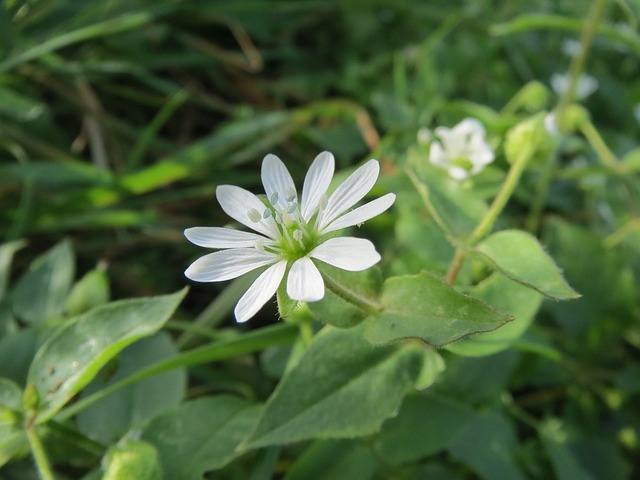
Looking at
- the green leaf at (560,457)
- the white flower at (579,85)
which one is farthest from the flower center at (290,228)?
the white flower at (579,85)

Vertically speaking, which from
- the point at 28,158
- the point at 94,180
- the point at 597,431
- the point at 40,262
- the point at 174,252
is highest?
the point at 28,158

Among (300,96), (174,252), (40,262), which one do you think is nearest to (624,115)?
(300,96)

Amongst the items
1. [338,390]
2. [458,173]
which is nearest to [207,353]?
[338,390]

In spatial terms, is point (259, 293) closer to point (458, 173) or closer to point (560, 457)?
point (458, 173)

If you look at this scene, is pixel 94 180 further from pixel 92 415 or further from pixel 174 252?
pixel 92 415

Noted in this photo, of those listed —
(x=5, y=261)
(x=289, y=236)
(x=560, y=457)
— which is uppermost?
(x=5, y=261)

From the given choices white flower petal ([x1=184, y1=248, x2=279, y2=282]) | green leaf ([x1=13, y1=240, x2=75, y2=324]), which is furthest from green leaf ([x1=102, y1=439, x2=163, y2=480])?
green leaf ([x1=13, y1=240, x2=75, y2=324])
